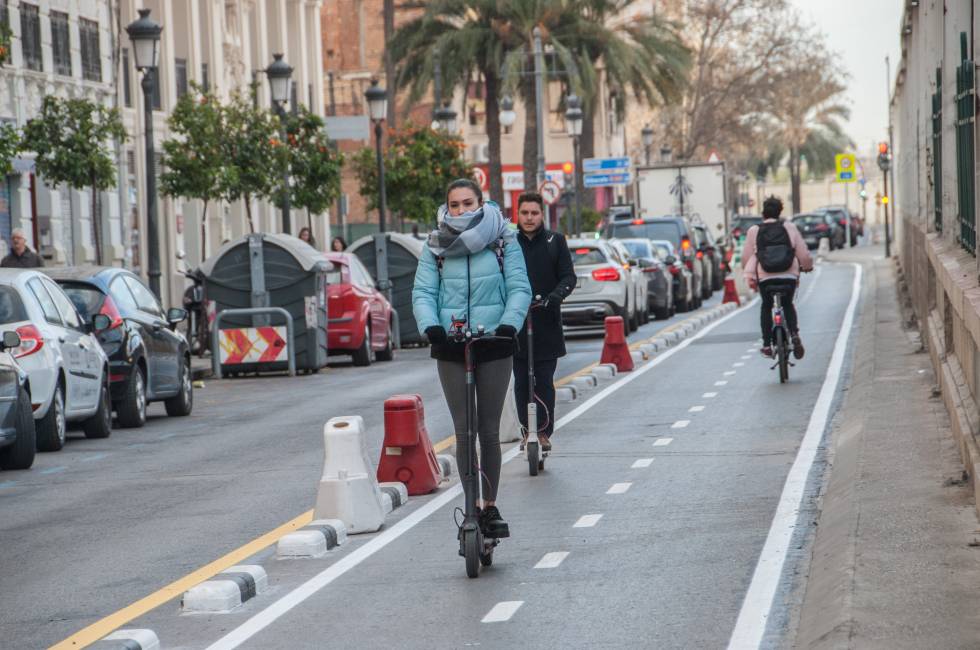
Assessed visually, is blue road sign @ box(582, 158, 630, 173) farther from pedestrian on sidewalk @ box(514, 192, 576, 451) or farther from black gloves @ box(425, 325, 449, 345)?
black gloves @ box(425, 325, 449, 345)

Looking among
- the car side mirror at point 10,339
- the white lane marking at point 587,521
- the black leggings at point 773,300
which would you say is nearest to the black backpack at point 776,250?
the black leggings at point 773,300

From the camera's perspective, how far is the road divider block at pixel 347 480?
10.3 meters

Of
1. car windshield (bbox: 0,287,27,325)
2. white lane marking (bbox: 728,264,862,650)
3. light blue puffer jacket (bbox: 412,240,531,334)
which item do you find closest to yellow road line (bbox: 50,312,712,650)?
light blue puffer jacket (bbox: 412,240,531,334)

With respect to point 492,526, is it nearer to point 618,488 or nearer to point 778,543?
point 778,543

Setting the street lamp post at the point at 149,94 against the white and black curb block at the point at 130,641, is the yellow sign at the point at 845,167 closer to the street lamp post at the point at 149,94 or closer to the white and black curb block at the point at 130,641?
the street lamp post at the point at 149,94

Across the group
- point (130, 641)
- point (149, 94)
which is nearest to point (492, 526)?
point (130, 641)

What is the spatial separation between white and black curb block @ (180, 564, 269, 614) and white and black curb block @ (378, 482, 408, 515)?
252 cm

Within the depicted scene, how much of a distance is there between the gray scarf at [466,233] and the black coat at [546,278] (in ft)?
13.4

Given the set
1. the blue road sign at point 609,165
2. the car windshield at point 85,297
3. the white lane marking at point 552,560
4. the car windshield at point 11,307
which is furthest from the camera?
the blue road sign at point 609,165

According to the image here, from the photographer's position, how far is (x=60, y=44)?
38094 millimetres

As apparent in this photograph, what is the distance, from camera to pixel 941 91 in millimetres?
15430

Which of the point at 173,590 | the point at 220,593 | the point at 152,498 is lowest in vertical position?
the point at 152,498

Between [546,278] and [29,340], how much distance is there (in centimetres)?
504

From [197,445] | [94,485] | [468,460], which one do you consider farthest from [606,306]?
[468,460]
